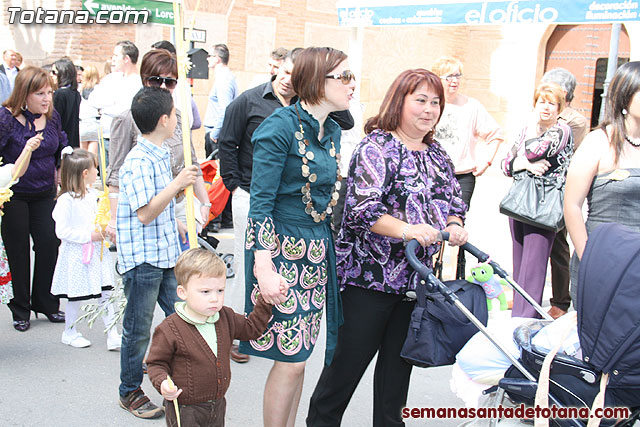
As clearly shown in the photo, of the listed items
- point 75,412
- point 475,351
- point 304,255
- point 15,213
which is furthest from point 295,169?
point 15,213

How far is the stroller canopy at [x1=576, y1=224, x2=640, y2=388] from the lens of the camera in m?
2.64

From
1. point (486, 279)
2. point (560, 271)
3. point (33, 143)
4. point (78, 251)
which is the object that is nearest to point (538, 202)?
point (560, 271)

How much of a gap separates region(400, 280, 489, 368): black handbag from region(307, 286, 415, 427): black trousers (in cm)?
29

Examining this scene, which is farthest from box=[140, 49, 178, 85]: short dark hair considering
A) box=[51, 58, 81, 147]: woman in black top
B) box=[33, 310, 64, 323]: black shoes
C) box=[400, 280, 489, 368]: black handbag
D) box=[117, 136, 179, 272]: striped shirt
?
box=[51, 58, 81, 147]: woman in black top

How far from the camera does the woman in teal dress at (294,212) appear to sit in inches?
121

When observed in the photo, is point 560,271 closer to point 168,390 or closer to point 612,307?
point 612,307

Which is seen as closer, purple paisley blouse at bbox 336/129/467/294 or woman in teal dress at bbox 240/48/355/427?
woman in teal dress at bbox 240/48/355/427

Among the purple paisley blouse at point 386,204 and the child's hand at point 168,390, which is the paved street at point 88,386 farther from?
the child's hand at point 168,390

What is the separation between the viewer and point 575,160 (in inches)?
141

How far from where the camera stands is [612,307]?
2.68 m

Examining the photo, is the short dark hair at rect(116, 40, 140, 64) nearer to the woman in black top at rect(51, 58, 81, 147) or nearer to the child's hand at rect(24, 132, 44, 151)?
the woman in black top at rect(51, 58, 81, 147)

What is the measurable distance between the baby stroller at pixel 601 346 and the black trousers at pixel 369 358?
662 mm

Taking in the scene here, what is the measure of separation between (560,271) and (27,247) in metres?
4.41

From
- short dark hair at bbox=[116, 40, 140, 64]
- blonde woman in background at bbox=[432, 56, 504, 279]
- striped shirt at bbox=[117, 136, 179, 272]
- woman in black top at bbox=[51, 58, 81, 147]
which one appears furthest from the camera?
woman in black top at bbox=[51, 58, 81, 147]
